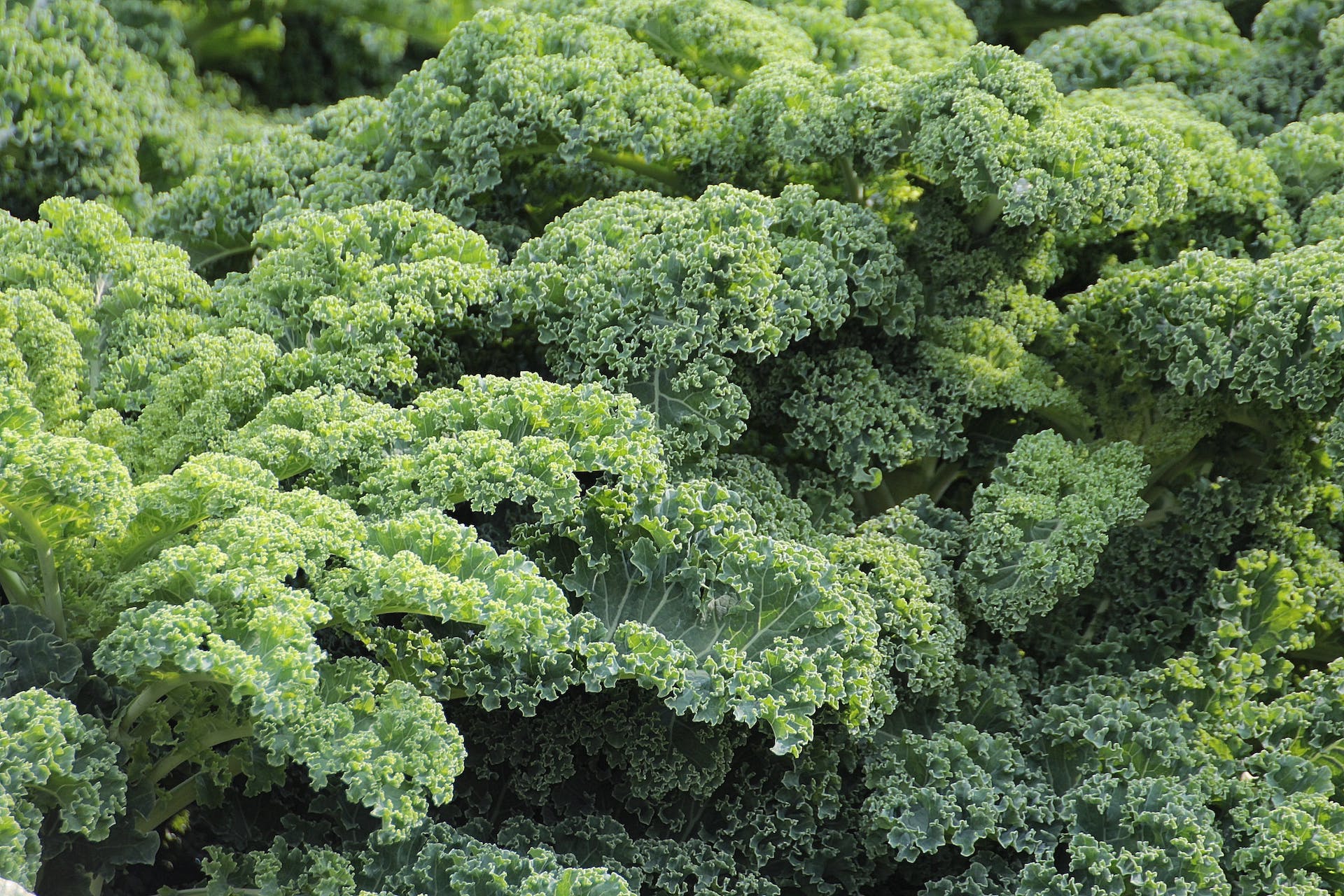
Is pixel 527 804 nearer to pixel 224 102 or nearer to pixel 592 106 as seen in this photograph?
pixel 592 106

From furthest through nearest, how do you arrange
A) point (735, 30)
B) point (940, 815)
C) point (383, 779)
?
point (735, 30), point (940, 815), point (383, 779)

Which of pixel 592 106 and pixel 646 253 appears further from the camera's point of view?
pixel 592 106

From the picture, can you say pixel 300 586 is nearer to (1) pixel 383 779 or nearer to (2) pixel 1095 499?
(1) pixel 383 779

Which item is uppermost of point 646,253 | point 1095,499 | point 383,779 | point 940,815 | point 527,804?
point 646,253

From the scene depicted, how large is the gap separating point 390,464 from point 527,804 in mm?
1362

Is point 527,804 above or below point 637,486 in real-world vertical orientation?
below

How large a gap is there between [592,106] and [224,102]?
3.24m

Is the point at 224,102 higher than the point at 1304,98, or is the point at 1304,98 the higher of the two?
the point at 1304,98

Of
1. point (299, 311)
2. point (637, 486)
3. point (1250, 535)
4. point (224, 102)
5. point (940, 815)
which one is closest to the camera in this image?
point (637, 486)

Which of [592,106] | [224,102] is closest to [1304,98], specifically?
[592,106]

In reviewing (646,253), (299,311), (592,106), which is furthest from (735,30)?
(299,311)

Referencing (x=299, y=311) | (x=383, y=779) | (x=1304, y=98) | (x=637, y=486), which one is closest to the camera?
(x=383, y=779)

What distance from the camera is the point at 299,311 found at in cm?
458

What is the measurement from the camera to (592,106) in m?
5.02
